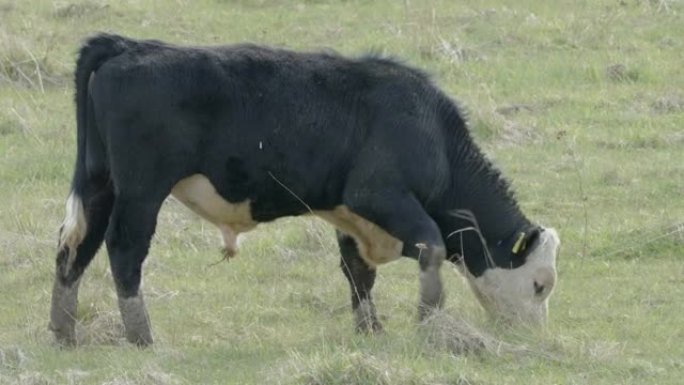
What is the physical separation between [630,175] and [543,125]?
1688 mm

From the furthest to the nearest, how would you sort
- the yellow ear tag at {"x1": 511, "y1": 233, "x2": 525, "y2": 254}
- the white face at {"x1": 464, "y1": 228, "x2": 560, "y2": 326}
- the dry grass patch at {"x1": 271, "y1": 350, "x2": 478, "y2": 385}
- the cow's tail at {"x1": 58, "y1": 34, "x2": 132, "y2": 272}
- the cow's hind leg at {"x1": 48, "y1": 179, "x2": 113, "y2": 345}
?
the yellow ear tag at {"x1": 511, "y1": 233, "x2": 525, "y2": 254} → the white face at {"x1": 464, "y1": 228, "x2": 560, "y2": 326} → the cow's hind leg at {"x1": 48, "y1": 179, "x2": 113, "y2": 345} → the cow's tail at {"x1": 58, "y1": 34, "x2": 132, "y2": 272} → the dry grass patch at {"x1": 271, "y1": 350, "x2": 478, "y2": 385}

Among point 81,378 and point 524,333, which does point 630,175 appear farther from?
point 81,378

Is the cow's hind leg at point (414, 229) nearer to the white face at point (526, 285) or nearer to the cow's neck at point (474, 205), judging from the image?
the cow's neck at point (474, 205)

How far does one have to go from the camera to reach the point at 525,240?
35.4 feet

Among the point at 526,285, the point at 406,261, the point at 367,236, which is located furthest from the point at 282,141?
the point at 406,261

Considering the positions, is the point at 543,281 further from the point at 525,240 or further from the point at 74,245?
the point at 74,245

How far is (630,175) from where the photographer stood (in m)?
14.8

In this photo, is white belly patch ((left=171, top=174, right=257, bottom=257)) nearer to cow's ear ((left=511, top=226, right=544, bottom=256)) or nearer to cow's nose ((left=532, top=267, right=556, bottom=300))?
cow's ear ((left=511, top=226, right=544, bottom=256))

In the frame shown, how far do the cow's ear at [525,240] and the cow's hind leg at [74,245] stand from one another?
2368 millimetres

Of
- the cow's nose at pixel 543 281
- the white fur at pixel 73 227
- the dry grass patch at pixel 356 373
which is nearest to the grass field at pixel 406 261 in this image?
the dry grass patch at pixel 356 373

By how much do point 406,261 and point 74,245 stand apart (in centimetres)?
303

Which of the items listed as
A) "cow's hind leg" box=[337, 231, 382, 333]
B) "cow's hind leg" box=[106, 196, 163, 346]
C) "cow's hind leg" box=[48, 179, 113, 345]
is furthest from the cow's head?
"cow's hind leg" box=[48, 179, 113, 345]

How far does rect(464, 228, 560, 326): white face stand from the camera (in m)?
10.7

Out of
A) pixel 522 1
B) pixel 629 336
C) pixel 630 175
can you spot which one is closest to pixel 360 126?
pixel 629 336
